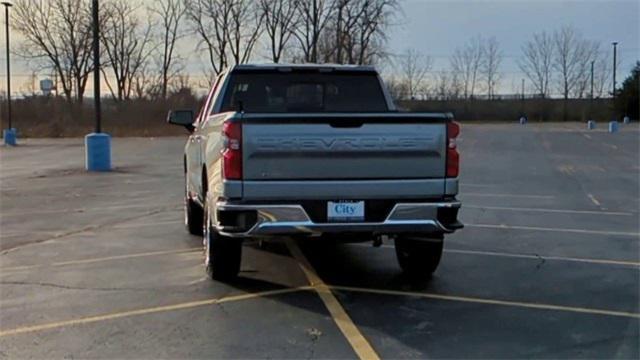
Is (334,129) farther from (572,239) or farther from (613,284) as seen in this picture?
(572,239)

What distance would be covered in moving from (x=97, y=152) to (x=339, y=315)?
17.9m

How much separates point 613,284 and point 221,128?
3941 millimetres

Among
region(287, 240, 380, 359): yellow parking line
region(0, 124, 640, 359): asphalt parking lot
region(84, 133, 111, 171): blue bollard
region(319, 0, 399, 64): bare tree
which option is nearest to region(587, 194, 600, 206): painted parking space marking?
region(0, 124, 640, 359): asphalt parking lot

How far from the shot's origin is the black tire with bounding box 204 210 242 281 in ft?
22.9

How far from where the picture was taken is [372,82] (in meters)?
8.69

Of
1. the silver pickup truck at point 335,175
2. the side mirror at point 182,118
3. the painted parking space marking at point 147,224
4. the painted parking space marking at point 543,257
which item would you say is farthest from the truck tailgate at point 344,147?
the painted parking space marking at point 147,224

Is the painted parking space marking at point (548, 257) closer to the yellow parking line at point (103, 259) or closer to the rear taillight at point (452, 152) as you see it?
the rear taillight at point (452, 152)

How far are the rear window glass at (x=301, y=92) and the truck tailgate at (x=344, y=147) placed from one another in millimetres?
2128

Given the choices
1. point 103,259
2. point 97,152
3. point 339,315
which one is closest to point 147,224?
point 103,259

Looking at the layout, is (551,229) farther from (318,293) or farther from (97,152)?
(97,152)

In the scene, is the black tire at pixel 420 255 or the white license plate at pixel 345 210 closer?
the white license plate at pixel 345 210

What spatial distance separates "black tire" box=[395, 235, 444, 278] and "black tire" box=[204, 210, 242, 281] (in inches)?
62.1

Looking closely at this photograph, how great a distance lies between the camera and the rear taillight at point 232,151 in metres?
6.09

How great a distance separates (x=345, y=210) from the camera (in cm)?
635
